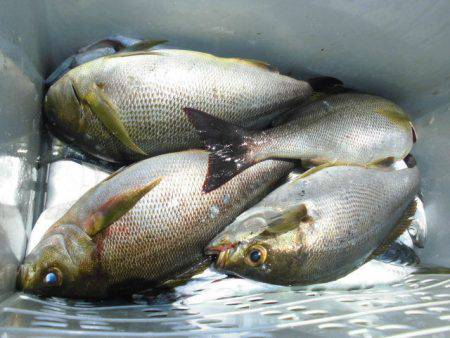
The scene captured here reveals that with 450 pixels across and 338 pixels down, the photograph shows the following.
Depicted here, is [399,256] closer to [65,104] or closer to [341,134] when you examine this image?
[341,134]

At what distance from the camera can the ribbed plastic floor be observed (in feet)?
3.89

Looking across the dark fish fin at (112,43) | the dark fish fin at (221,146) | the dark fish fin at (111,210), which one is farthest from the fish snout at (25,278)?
the dark fish fin at (112,43)

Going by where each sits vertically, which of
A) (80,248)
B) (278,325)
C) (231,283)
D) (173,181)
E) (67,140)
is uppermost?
(67,140)

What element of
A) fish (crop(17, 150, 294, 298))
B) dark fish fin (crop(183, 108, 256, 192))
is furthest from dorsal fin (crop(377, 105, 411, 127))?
fish (crop(17, 150, 294, 298))

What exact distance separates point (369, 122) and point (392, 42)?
1.13ft

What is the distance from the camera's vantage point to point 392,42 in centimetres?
183

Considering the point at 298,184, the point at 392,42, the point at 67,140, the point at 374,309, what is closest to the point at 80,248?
the point at 67,140

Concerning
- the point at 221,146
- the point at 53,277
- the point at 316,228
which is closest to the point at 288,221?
the point at 316,228

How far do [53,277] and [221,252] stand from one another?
0.56 metres

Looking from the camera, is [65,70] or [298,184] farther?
[65,70]

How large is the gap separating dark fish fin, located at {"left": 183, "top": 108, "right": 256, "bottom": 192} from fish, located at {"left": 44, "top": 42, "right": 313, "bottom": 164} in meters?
0.05

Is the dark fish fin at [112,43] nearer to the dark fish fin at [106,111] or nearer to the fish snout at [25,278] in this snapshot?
the dark fish fin at [106,111]

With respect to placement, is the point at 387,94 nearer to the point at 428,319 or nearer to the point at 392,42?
the point at 392,42

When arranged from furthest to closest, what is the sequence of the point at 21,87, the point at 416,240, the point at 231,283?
the point at 416,240, the point at 231,283, the point at 21,87
